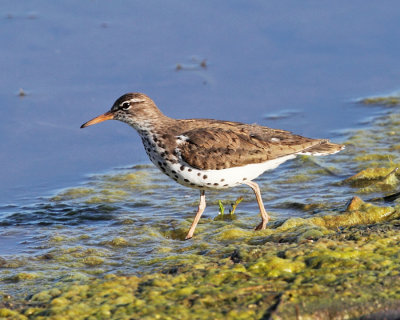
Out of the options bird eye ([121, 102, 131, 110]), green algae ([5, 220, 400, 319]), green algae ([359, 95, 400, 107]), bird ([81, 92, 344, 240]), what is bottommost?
green algae ([5, 220, 400, 319])

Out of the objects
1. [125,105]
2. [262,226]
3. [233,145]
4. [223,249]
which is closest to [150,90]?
[125,105]

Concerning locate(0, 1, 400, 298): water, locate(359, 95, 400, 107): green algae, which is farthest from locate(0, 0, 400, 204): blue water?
locate(359, 95, 400, 107): green algae

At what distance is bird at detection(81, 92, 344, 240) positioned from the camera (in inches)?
272

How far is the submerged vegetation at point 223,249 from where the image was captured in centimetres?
431

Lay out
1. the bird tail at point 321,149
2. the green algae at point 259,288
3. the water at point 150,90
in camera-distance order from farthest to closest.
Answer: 1. the water at point 150,90
2. the bird tail at point 321,149
3. the green algae at point 259,288

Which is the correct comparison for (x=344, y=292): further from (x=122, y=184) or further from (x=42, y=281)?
(x=122, y=184)

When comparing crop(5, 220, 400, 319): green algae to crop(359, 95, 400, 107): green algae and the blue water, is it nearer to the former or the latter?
the blue water

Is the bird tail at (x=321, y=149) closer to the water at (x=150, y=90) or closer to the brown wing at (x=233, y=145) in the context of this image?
the brown wing at (x=233, y=145)

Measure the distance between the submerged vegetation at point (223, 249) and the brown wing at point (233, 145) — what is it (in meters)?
0.67

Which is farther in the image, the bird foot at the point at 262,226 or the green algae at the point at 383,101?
the green algae at the point at 383,101

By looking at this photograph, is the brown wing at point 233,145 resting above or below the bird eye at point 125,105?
below

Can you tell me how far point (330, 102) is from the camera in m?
10.6

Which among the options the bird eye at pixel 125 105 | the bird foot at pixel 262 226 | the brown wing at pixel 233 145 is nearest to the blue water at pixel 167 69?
the bird eye at pixel 125 105

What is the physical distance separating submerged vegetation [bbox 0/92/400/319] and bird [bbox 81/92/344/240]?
0.51 meters
